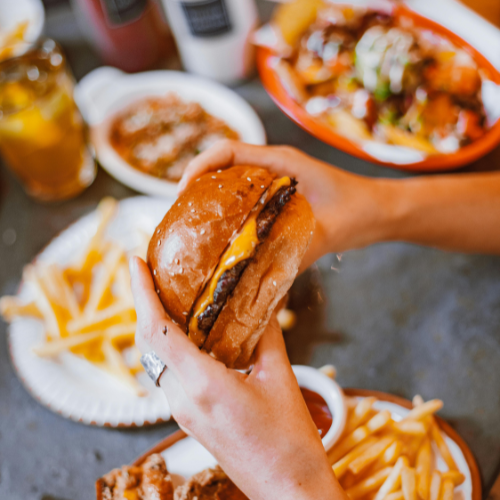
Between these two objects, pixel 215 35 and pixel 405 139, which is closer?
pixel 405 139

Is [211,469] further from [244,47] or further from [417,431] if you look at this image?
[244,47]

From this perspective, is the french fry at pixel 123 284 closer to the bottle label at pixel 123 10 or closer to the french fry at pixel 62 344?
the french fry at pixel 62 344

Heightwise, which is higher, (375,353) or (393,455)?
(393,455)

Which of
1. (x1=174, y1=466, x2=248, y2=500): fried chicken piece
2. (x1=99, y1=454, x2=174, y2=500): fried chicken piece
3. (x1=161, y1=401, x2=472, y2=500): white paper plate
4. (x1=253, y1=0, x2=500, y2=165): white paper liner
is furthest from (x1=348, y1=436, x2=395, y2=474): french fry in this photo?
(x1=253, y1=0, x2=500, y2=165): white paper liner

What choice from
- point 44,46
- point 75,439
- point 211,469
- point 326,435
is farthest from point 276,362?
point 44,46

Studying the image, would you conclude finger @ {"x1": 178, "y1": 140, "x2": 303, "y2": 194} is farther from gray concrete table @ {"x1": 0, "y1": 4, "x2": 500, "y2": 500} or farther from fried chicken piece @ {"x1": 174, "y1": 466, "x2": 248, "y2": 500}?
fried chicken piece @ {"x1": 174, "y1": 466, "x2": 248, "y2": 500}

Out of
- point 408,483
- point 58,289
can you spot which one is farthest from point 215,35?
point 408,483

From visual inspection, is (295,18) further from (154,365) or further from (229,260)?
(154,365)
